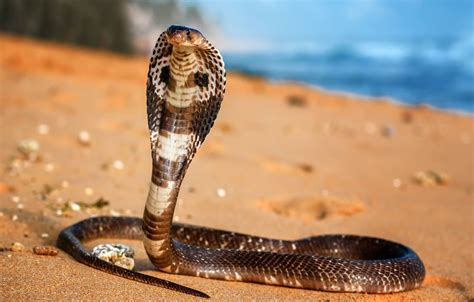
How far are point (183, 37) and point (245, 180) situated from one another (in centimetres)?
419

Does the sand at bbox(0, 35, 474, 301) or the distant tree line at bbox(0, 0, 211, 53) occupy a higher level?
the distant tree line at bbox(0, 0, 211, 53)

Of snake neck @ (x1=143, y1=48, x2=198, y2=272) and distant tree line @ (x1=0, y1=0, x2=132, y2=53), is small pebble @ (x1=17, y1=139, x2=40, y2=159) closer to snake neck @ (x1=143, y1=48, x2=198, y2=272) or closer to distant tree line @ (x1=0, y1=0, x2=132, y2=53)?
snake neck @ (x1=143, y1=48, x2=198, y2=272)

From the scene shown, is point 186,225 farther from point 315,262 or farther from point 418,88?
point 418,88

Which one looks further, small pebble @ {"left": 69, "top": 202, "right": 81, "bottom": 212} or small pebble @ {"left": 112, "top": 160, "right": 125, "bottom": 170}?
small pebble @ {"left": 112, "top": 160, "right": 125, "bottom": 170}

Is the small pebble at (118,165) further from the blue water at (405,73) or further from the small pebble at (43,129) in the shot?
the blue water at (405,73)

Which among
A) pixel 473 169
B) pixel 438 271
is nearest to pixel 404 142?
pixel 473 169

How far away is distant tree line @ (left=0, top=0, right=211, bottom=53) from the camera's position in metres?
21.7

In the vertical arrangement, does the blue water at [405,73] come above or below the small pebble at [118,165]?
above

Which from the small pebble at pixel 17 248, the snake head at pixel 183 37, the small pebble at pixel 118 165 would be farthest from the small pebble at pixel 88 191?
the snake head at pixel 183 37

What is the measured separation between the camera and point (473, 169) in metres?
8.85

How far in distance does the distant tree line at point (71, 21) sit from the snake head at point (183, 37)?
18.8 metres

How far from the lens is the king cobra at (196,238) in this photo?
12.5ft

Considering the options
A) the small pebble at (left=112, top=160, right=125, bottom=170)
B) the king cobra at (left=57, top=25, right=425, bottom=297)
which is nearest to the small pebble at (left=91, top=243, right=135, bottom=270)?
the king cobra at (left=57, top=25, right=425, bottom=297)

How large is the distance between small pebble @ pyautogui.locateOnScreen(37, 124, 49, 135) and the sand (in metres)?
0.04
